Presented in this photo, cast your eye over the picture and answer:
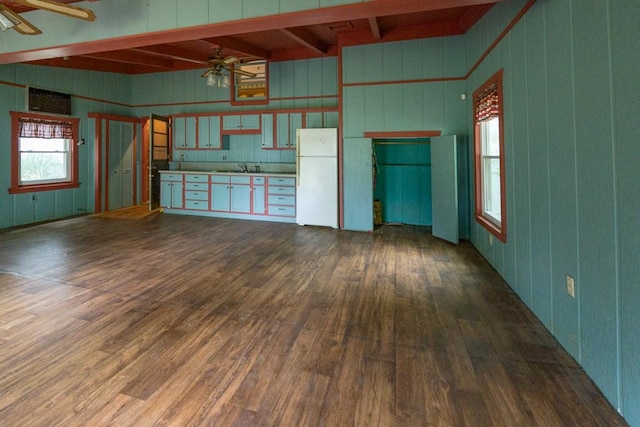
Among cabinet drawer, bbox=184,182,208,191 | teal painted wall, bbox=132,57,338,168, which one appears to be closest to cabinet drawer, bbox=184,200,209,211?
cabinet drawer, bbox=184,182,208,191

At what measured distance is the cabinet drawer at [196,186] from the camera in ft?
25.0

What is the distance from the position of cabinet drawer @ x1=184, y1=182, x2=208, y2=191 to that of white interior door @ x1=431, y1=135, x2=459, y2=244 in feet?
15.6

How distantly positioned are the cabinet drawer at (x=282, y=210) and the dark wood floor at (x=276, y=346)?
2.63 metres

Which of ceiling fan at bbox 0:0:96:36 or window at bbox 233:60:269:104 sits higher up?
window at bbox 233:60:269:104

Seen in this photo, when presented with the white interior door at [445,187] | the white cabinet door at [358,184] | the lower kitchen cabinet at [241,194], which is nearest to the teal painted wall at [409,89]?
the white cabinet door at [358,184]

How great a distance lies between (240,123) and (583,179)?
6717mm

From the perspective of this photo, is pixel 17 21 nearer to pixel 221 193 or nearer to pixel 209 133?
pixel 221 193

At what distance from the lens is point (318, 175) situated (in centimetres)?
632

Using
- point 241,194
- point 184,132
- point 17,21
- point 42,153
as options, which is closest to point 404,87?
point 241,194

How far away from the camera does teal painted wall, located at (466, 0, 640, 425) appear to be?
1.59 m

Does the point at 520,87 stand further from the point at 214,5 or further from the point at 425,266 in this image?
the point at 214,5

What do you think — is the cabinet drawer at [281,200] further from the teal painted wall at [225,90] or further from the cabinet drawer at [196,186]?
the teal painted wall at [225,90]

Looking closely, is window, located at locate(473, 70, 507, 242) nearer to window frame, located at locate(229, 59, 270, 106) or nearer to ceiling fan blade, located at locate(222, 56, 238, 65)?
ceiling fan blade, located at locate(222, 56, 238, 65)

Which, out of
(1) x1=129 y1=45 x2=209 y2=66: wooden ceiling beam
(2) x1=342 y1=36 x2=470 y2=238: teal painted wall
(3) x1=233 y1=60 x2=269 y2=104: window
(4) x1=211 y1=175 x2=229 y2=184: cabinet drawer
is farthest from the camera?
(3) x1=233 y1=60 x2=269 y2=104: window
